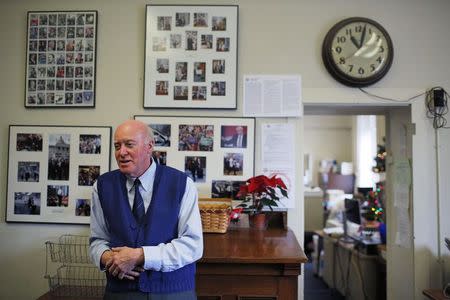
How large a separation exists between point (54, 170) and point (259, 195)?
1410 mm

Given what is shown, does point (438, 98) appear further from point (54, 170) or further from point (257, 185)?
point (54, 170)

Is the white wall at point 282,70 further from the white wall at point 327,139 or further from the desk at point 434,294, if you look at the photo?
the white wall at point 327,139

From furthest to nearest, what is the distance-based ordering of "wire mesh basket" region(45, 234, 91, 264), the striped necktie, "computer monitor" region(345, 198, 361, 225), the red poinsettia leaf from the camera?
"computer monitor" region(345, 198, 361, 225) → "wire mesh basket" region(45, 234, 91, 264) → the red poinsettia leaf → the striped necktie

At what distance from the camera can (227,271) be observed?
1633 mm

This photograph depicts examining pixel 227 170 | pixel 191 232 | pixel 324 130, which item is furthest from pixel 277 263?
pixel 324 130

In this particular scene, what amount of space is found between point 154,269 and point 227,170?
42.3 inches

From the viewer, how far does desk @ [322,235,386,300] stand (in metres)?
3.24

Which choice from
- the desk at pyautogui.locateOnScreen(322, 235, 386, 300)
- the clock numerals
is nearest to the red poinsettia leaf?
the clock numerals

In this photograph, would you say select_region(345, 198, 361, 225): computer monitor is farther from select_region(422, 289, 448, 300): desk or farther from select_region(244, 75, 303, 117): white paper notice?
select_region(244, 75, 303, 117): white paper notice

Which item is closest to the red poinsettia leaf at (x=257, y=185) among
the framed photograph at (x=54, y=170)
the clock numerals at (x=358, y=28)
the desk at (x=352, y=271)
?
the framed photograph at (x=54, y=170)

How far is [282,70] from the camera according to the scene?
7.61 ft

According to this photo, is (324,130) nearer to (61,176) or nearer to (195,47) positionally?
(195,47)

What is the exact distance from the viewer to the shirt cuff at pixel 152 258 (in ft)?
4.15

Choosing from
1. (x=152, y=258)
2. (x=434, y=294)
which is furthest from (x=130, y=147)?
(x=434, y=294)
